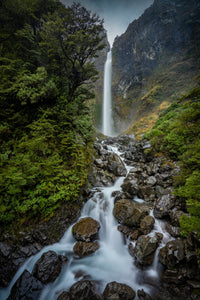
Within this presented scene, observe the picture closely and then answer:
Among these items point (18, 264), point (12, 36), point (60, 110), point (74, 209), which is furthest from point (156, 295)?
point (12, 36)

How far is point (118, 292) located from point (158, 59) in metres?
49.1

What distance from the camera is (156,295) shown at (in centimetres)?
337

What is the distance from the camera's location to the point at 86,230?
5.06 m

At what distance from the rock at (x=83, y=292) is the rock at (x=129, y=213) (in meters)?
2.66

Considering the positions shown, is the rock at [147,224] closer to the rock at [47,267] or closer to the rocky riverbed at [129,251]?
the rocky riverbed at [129,251]

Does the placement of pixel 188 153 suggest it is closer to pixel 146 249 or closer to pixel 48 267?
pixel 146 249

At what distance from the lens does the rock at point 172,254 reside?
3.69m

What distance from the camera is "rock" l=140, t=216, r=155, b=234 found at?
194 inches

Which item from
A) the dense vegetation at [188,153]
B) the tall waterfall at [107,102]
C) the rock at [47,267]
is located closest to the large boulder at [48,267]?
the rock at [47,267]

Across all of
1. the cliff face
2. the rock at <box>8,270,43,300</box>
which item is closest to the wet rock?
the rock at <box>8,270,43,300</box>

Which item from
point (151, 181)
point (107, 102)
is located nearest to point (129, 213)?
point (151, 181)

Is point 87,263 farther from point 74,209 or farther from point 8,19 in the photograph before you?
point 8,19

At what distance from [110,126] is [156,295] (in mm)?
35711

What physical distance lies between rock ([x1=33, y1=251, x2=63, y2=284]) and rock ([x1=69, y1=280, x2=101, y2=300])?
2.41 feet
